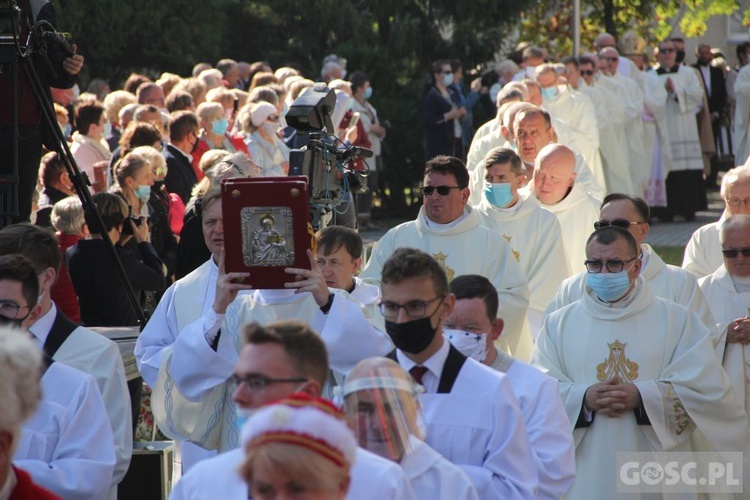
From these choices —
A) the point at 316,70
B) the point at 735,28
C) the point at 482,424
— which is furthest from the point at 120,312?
the point at 735,28

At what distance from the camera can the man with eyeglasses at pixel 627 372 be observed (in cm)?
646

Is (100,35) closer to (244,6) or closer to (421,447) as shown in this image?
(244,6)

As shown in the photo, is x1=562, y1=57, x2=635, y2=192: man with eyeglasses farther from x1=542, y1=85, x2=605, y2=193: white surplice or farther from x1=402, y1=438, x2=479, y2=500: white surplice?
x1=402, y1=438, x2=479, y2=500: white surplice

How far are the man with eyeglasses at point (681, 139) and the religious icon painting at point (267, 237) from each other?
16394 millimetres

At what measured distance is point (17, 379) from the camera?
12.5 feet

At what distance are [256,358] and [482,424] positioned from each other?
3.49 feet

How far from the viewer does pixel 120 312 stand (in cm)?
799

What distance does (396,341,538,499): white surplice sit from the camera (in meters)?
4.53

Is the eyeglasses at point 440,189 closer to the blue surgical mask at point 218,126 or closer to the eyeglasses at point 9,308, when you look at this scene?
the eyeglasses at point 9,308

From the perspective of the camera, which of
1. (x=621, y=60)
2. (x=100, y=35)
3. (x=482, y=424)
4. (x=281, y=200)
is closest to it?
(x=482, y=424)

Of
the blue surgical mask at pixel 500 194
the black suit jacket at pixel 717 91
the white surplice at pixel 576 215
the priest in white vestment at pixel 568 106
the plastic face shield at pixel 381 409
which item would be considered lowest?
the plastic face shield at pixel 381 409

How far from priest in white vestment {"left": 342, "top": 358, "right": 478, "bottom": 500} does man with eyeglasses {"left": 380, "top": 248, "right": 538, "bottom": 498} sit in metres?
0.53

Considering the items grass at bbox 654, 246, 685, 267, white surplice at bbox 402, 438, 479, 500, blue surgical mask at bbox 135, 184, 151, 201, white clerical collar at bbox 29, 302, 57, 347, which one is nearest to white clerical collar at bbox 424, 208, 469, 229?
blue surgical mask at bbox 135, 184, 151, 201

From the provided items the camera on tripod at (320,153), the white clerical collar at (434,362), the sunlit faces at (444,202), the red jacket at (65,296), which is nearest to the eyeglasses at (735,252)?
the sunlit faces at (444,202)
